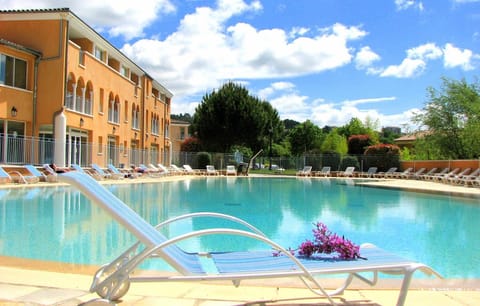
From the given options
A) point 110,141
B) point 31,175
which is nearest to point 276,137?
point 110,141

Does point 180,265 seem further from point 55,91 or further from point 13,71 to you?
point 55,91

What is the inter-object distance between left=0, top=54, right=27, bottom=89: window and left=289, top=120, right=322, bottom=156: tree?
45.8 m

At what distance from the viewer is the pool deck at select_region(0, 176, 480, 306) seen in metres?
3.58

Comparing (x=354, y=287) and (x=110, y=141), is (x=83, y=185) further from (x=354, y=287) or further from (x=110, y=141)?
(x=110, y=141)

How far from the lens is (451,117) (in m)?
33.5

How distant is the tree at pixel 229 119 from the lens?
143ft

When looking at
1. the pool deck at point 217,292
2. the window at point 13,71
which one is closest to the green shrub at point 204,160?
the window at point 13,71

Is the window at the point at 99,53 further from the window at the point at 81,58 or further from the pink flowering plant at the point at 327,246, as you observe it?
the pink flowering plant at the point at 327,246

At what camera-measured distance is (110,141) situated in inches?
1185

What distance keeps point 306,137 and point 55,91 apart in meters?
45.6

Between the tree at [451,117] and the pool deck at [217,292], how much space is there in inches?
1239

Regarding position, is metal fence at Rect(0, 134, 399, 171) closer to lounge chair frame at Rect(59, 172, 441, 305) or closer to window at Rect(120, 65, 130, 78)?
window at Rect(120, 65, 130, 78)

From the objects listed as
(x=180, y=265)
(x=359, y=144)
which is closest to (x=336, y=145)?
(x=359, y=144)

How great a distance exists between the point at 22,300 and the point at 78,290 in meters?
0.49
